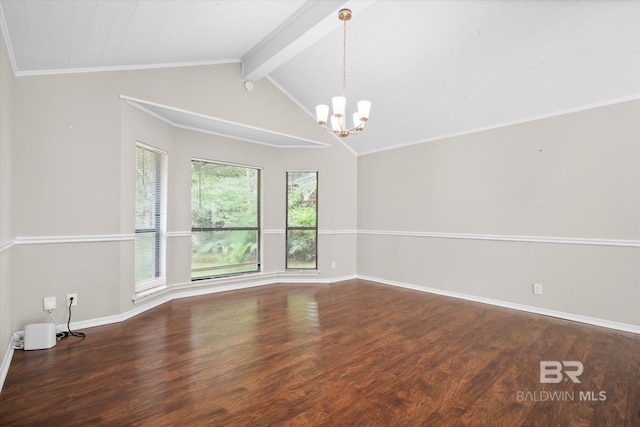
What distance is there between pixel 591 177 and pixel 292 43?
376 centimetres

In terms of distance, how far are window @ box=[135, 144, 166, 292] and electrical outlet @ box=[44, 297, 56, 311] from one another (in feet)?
2.92

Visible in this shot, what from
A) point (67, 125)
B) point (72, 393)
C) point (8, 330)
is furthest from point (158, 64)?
point (72, 393)

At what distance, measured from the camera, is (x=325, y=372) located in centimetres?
240

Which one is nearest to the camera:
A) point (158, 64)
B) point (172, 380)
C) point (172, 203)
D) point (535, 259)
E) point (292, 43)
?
point (172, 380)

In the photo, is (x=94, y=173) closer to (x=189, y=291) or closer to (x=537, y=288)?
(x=189, y=291)

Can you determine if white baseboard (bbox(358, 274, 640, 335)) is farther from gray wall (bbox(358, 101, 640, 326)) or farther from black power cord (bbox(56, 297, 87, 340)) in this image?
black power cord (bbox(56, 297, 87, 340))

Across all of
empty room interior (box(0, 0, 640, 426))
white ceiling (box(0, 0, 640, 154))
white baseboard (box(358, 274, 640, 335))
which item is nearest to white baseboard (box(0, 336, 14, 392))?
empty room interior (box(0, 0, 640, 426))

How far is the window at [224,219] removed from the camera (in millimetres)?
4859

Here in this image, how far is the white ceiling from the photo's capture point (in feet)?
8.43

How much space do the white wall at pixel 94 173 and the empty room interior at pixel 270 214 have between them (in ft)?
0.07

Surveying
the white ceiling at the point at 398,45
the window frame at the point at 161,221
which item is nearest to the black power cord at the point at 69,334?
the window frame at the point at 161,221

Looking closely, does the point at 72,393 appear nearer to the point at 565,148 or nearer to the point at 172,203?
the point at 172,203

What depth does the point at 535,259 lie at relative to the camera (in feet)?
12.9

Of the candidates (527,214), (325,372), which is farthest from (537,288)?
(325,372)
